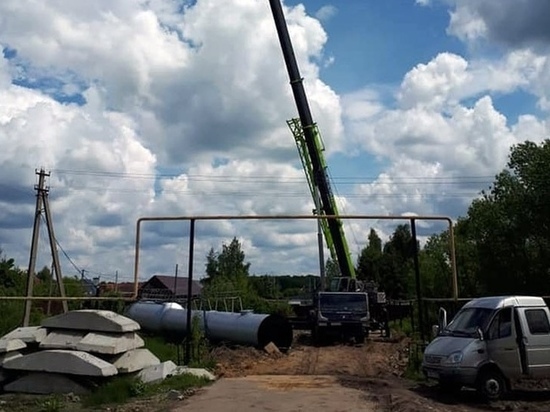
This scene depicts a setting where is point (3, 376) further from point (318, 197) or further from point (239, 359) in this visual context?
point (318, 197)

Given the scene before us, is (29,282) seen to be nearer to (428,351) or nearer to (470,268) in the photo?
(428,351)

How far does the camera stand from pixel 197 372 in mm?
17594

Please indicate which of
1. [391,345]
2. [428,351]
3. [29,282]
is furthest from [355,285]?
[428,351]

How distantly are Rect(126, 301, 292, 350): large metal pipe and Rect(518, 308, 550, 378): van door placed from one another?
10760mm

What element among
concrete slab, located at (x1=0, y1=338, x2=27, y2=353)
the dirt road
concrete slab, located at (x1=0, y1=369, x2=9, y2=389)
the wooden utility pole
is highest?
the wooden utility pole

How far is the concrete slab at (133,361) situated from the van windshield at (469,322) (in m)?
7.05

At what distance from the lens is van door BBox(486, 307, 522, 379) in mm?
15867

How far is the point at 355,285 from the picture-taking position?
3281 cm

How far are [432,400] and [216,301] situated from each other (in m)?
22.8

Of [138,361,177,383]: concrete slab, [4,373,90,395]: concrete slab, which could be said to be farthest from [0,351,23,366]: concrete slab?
[138,361,177,383]: concrete slab

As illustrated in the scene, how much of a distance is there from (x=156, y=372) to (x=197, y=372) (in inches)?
41.9

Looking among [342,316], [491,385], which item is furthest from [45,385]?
[342,316]

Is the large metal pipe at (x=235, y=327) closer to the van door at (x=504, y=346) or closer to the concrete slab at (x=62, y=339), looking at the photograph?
the concrete slab at (x=62, y=339)

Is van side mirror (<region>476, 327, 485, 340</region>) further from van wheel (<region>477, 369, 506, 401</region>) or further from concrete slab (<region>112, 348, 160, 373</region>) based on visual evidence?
concrete slab (<region>112, 348, 160, 373</region>)
